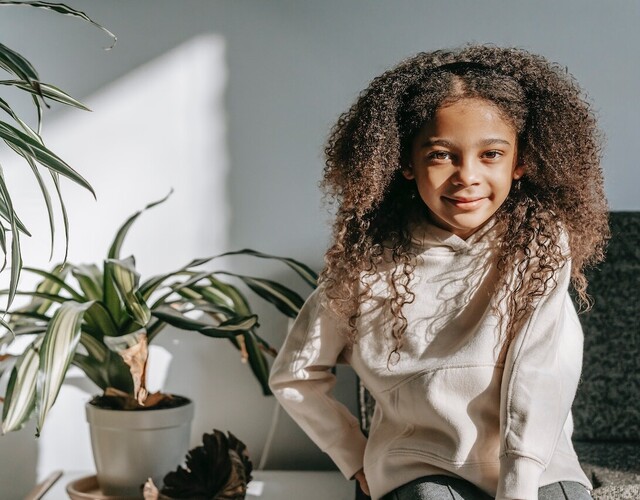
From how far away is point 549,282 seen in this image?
1084mm

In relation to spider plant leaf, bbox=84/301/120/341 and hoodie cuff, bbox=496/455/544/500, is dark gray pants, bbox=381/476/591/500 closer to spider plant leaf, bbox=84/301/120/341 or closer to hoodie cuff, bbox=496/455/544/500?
hoodie cuff, bbox=496/455/544/500

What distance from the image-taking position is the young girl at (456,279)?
105 centimetres

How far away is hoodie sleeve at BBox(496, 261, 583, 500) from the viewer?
99 cm

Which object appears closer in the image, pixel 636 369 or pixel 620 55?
pixel 636 369

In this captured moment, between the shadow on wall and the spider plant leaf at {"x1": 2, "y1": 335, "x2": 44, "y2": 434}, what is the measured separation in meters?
0.45

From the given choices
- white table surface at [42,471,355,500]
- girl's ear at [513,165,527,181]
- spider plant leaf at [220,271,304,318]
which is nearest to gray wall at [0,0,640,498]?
spider plant leaf at [220,271,304,318]

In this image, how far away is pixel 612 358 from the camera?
1521mm

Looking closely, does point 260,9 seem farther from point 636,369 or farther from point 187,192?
point 636,369

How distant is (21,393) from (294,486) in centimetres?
57

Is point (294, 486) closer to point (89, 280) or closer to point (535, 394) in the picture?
point (89, 280)

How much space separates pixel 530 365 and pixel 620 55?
884mm

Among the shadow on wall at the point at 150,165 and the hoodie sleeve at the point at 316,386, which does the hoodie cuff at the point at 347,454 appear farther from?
the shadow on wall at the point at 150,165

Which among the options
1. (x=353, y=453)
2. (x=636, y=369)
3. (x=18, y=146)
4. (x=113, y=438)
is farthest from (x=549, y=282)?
(x=113, y=438)

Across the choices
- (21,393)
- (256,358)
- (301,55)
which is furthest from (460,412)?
(301,55)
